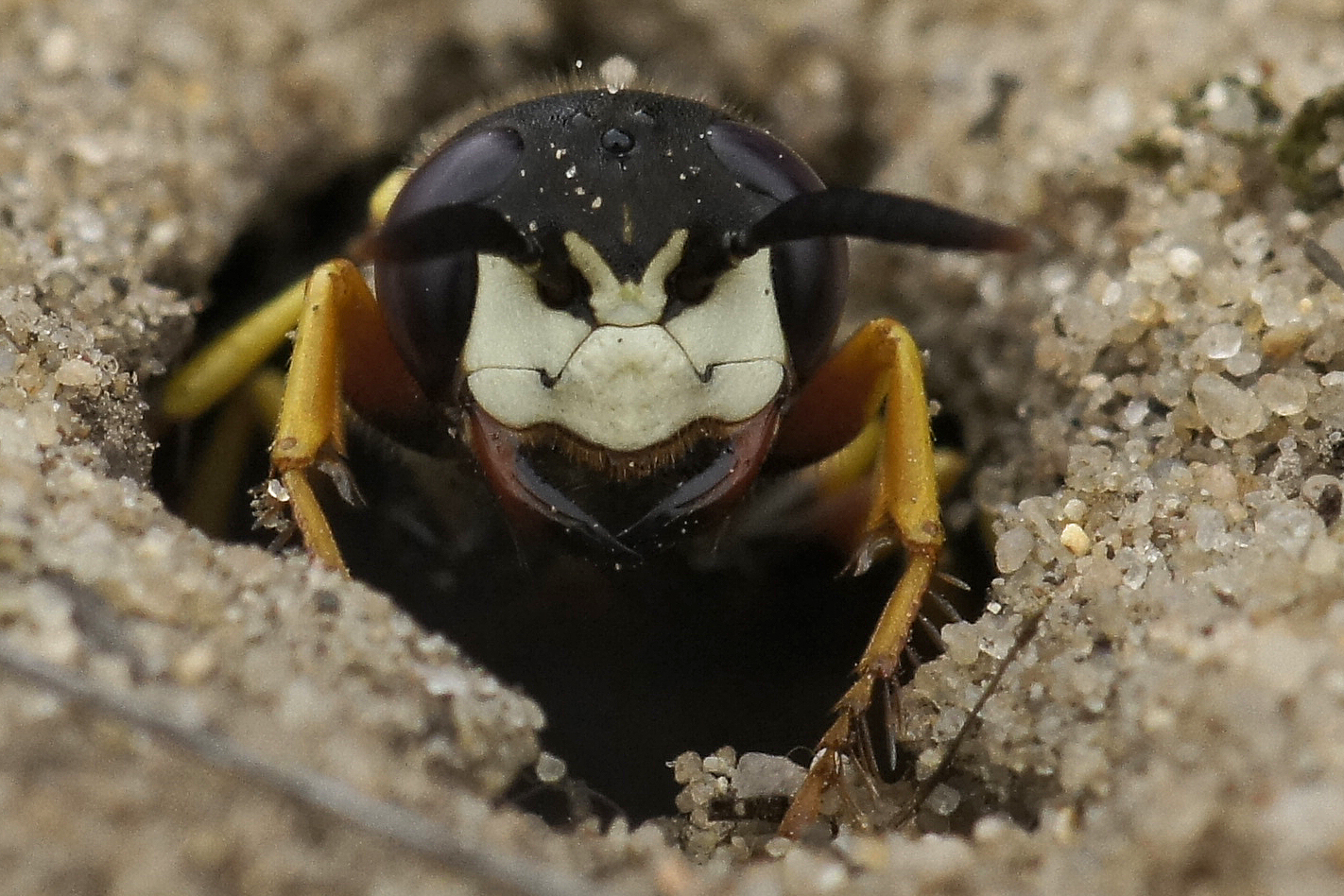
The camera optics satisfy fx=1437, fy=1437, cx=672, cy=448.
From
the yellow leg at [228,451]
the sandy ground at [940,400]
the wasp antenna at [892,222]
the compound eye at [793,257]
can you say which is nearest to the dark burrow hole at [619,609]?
the yellow leg at [228,451]

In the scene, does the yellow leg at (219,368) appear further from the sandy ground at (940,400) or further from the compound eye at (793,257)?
the compound eye at (793,257)

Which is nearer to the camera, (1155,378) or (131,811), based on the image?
(131,811)

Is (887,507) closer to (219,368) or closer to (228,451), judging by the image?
(219,368)

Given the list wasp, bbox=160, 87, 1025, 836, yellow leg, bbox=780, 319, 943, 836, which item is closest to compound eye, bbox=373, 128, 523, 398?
wasp, bbox=160, 87, 1025, 836

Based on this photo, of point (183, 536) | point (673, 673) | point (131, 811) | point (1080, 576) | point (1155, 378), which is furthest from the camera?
point (673, 673)

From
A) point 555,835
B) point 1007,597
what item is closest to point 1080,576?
point 1007,597

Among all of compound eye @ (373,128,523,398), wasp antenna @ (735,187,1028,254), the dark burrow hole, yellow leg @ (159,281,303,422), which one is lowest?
the dark burrow hole

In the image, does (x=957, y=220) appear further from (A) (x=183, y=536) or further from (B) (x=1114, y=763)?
(A) (x=183, y=536)

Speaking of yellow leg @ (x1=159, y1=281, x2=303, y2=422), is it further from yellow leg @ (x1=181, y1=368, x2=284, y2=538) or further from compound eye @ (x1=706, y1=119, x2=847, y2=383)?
compound eye @ (x1=706, y1=119, x2=847, y2=383)
